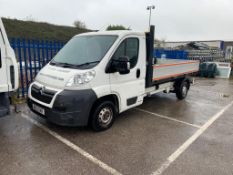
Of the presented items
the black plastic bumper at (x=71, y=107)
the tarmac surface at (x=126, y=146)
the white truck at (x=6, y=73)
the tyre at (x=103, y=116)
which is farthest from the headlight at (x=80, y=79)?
the tarmac surface at (x=126, y=146)

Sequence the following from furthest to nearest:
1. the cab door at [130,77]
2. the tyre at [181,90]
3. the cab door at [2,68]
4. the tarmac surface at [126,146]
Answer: the tyre at [181,90], the cab door at [130,77], the cab door at [2,68], the tarmac surface at [126,146]

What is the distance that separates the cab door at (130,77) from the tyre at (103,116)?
0.82 feet

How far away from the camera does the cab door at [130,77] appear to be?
384 centimetres

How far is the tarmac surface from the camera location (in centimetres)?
272

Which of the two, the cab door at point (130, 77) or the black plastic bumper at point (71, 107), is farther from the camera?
the cab door at point (130, 77)

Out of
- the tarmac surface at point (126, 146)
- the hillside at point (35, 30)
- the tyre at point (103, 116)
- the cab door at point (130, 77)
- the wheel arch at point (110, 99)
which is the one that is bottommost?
the tarmac surface at point (126, 146)

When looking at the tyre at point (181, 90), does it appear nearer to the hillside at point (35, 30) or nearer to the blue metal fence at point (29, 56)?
the blue metal fence at point (29, 56)

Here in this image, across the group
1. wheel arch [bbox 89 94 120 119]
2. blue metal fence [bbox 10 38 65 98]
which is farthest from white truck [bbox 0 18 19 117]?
blue metal fence [bbox 10 38 65 98]

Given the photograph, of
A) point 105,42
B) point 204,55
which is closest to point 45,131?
point 105,42

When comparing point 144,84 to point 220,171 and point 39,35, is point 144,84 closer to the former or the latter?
point 220,171

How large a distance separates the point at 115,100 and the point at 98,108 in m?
0.49

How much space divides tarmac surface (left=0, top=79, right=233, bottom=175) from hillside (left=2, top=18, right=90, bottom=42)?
20301 mm

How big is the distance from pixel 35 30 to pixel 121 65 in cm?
2447

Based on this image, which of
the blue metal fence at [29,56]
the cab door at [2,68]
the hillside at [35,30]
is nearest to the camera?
the cab door at [2,68]
